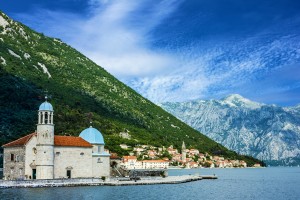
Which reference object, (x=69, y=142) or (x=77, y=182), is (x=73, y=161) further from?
(x=77, y=182)

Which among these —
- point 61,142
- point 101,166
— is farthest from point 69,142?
point 101,166

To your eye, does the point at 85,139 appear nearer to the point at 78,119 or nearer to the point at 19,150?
the point at 19,150

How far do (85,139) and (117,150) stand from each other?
79035 mm

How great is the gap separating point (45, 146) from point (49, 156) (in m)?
1.79

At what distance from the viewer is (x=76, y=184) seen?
75000 millimetres

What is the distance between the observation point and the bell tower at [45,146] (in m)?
73.3

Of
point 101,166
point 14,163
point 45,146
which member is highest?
point 45,146

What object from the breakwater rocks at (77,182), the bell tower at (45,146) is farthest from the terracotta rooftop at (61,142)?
the breakwater rocks at (77,182)

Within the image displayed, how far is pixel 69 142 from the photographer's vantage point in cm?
Result: 7812

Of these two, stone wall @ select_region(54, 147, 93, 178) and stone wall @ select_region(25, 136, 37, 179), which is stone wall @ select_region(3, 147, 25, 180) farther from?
stone wall @ select_region(54, 147, 93, 178)

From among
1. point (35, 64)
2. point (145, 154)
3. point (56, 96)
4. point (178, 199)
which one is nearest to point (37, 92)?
point (56, 96)

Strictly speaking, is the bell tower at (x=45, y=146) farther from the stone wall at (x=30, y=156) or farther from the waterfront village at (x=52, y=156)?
the stone wall at (x=30, y=156)

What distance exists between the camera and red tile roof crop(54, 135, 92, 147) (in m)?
76.8

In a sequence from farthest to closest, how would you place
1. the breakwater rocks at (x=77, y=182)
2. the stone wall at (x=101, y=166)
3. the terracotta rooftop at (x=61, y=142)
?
the stone wall at (x=101, y=166)
the terracotta rooftop at (x=61, y=142)
the breakwater rocks at (x=77, y=182)
